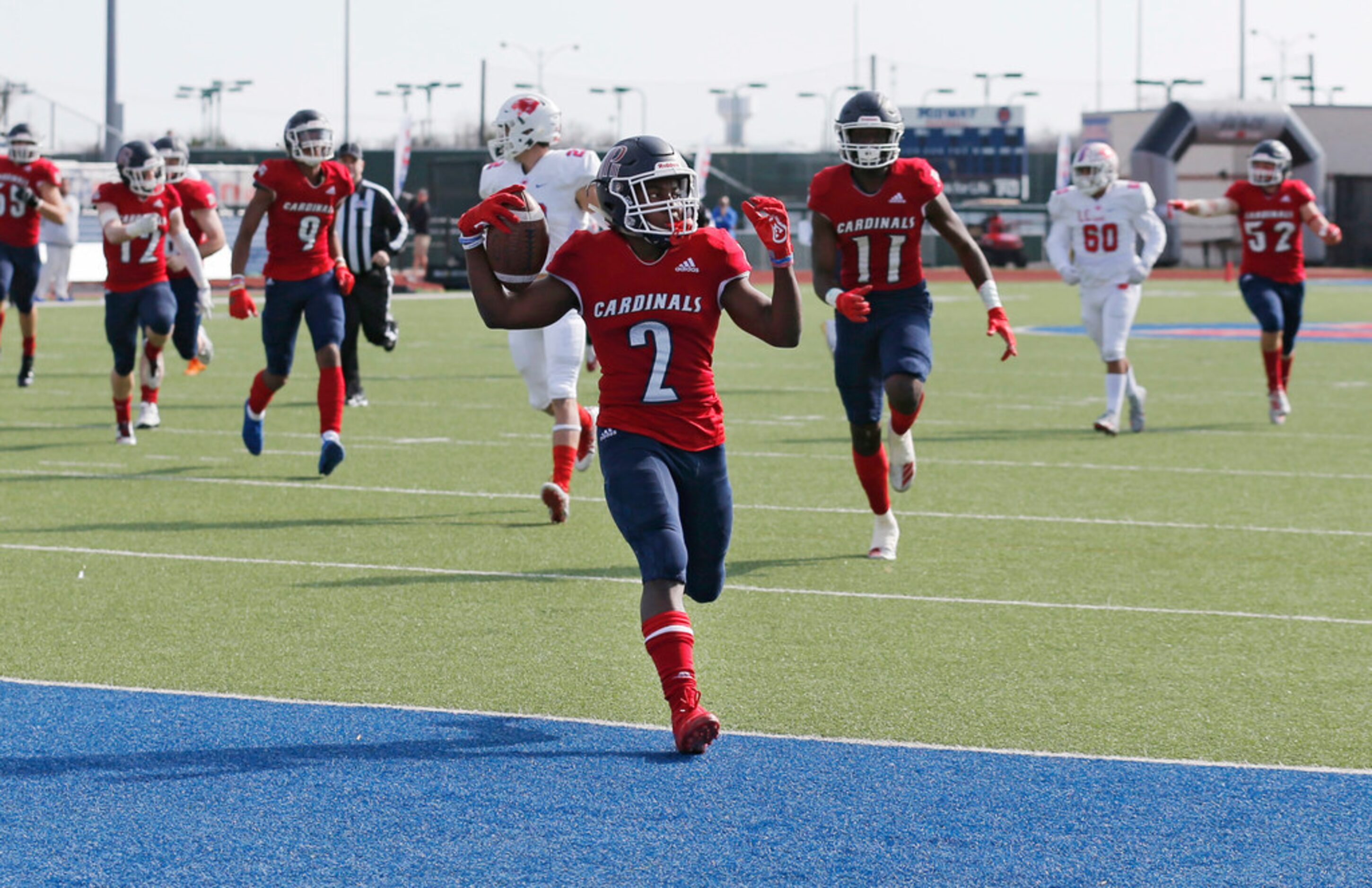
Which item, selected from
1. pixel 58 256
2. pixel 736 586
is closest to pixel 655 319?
pixel 736 586

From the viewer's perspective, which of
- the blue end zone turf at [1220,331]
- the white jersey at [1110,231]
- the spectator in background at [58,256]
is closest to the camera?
the white jersey at [1110,231]

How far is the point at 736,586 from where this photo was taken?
25.1 ft

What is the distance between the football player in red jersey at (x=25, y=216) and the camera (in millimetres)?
16031

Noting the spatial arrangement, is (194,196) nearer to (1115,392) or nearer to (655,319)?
(1115,392)

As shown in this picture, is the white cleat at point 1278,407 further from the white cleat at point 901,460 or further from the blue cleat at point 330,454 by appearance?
the blue cleat at point 330,454

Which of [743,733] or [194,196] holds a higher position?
[194,196]

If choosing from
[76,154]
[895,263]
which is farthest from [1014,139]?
[895,263]

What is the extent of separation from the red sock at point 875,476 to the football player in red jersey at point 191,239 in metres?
6.43

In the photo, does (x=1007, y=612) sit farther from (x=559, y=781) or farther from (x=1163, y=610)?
(x=559, y=781)

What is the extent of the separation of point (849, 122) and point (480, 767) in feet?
13.2

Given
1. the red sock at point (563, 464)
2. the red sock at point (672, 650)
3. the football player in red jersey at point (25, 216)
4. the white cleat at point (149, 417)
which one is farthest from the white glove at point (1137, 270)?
the red sock at point (672, 650)

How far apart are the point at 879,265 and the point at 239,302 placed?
4055mm

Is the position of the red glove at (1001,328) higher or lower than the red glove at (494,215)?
lower

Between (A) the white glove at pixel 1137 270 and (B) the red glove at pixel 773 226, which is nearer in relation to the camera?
(B) the red glove at pixel 773 226
